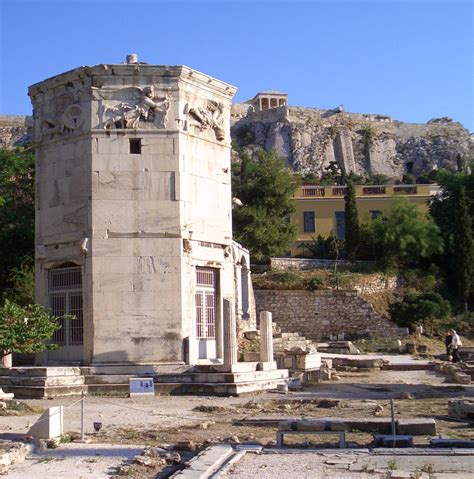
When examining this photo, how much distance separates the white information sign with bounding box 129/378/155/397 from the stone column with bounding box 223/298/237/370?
1.90 meters

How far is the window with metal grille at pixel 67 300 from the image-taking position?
62.1 ft

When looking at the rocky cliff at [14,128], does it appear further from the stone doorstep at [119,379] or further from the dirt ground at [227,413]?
the dirt ground at [227,413]

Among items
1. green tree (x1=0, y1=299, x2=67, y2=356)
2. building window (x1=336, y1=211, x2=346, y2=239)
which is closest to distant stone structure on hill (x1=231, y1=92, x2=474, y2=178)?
building window (x1=336, y1=211, x2=346, y2=239)

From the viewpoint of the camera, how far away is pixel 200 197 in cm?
1936

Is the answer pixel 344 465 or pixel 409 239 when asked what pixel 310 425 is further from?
pixel 409 239

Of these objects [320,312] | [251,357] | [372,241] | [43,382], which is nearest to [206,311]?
[251,357]

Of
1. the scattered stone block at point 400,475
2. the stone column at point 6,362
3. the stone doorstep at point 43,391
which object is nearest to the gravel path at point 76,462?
the scattered stone block at point 400,475

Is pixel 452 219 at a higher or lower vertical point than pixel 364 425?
higher

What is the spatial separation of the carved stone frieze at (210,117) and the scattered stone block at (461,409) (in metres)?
10.1

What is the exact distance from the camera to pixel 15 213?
32219 mm

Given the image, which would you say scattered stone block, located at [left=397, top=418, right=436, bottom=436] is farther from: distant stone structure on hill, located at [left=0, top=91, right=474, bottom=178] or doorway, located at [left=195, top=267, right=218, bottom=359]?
distant stone structure on hill, located at [left=0, top=91, right=474, bottom=178]

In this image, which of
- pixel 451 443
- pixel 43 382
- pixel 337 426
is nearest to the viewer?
pixel 451 443

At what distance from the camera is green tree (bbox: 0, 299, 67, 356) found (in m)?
13.9

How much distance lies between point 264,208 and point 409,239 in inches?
351
